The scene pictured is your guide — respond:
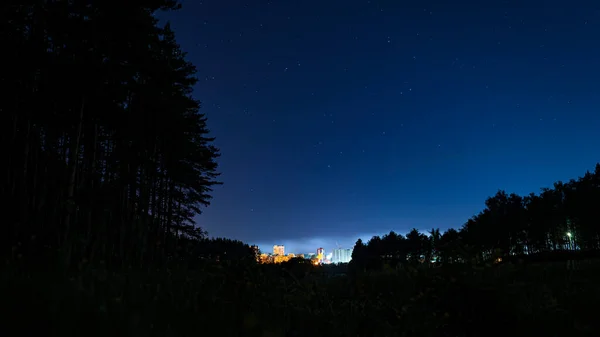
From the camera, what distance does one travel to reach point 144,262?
5.75 meters

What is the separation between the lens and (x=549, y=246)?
2542 inches

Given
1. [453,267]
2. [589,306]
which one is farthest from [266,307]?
[589,306]

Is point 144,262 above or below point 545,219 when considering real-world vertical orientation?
below

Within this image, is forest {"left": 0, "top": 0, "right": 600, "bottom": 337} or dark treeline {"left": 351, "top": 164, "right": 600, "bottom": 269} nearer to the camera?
forest {"left": 0, "top": 0, "right": 600, "bottom": 337}

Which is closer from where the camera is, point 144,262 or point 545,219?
point 144,262

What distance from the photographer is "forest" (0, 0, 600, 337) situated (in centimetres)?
212

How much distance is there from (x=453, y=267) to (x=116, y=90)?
14.5m

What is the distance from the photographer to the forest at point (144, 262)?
212cm

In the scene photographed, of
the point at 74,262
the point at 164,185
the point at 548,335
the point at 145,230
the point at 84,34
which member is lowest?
the point at 548,335

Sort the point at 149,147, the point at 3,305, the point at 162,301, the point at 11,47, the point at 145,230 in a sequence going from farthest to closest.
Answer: the point at 149,147, the point at 11,47, the point at 145,230, the point at 162,301, the point at 3,305

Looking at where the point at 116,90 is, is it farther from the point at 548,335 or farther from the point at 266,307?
the point at 548,335

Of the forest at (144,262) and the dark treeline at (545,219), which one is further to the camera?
the dark treeline at (545,219)

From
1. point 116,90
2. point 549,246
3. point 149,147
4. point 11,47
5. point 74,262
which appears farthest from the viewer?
point 549,246

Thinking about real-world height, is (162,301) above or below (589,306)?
above
